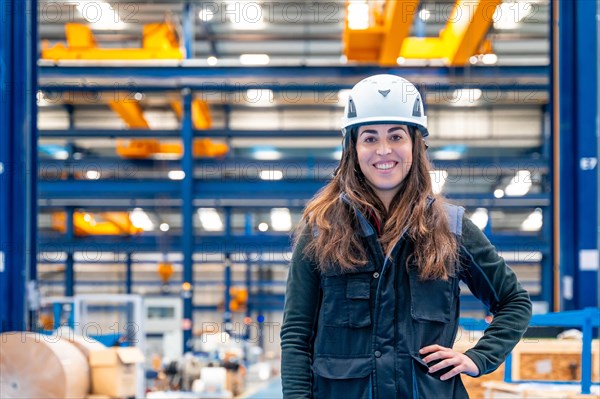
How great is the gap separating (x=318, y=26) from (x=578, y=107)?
12118mm

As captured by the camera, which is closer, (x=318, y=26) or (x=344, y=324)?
(x=344, y=324)

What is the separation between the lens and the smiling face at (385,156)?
1945 millimetres

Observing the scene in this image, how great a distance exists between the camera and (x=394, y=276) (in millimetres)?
1872

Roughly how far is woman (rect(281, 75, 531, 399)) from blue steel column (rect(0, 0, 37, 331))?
4143mm

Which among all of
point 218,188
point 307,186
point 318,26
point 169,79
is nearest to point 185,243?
point 218,188

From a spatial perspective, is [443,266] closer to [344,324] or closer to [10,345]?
[344,324]

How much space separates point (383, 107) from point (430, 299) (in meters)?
0.49

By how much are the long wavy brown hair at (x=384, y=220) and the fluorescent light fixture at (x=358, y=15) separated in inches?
270

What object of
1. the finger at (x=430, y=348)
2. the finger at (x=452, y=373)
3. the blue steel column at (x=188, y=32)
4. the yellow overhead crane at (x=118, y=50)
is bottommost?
the finger at (x=452, y=373)

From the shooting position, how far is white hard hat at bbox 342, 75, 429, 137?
6.46ft

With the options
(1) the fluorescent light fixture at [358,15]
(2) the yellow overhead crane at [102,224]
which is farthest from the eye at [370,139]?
(2) the yellow overhead crane at [102,224]

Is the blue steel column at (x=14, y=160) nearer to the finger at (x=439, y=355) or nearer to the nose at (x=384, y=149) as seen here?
the nose at (x=384, y=149)

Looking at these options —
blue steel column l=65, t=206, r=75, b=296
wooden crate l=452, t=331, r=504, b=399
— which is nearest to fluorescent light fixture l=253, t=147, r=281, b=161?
blue steel column l=65, t=206, r=75, b=296

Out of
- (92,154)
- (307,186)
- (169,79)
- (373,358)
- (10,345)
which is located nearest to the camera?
(373,358)
